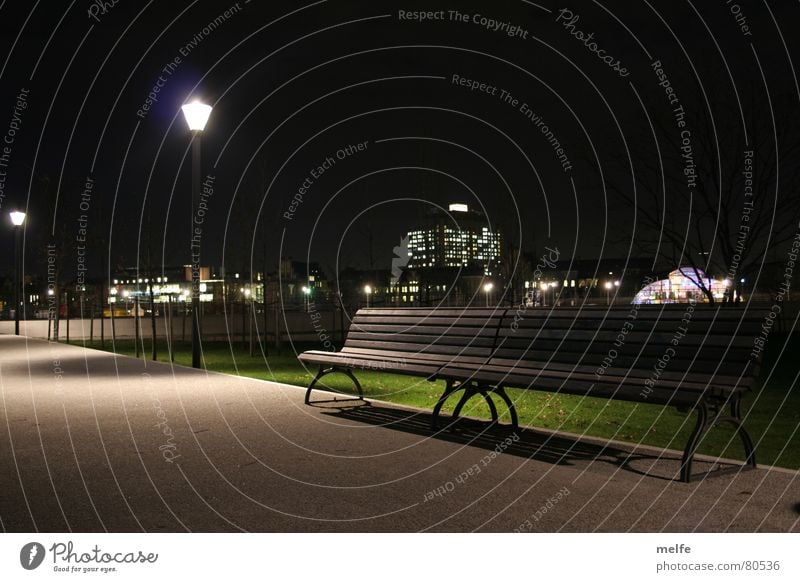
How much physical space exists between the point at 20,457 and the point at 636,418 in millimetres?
6379

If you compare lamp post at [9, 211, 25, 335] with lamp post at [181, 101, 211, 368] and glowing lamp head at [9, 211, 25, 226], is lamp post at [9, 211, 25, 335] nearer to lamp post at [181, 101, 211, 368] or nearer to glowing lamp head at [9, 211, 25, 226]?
glowing lamp head at [9, 211, 25, 226]

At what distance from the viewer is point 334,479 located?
5426mm

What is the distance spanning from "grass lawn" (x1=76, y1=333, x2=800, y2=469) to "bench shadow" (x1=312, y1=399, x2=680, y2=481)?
83 centimetres

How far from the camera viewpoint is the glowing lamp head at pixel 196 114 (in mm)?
13312

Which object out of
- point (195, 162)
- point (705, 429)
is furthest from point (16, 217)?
point (705, 429)

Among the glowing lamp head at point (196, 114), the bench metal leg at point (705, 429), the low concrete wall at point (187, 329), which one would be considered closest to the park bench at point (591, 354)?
the bench metal leg at point (705, 429)

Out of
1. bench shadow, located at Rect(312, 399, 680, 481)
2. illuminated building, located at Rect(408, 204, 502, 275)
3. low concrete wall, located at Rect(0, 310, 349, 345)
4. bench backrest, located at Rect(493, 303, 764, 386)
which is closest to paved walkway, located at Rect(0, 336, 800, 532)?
bench shadow, located at Rect(312, 399, 680, 481)

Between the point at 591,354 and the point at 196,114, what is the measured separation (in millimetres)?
9415

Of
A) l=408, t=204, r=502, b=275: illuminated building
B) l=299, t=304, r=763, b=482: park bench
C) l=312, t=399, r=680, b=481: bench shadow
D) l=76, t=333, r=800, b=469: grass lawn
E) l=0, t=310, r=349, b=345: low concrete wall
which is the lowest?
l=0, t=310, r=349, b=345: low concrete wall

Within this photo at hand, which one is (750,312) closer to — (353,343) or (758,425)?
(758,425)

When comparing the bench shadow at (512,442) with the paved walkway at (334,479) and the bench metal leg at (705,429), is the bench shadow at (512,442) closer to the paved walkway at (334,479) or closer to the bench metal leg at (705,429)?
the paved walkway at (334,479)

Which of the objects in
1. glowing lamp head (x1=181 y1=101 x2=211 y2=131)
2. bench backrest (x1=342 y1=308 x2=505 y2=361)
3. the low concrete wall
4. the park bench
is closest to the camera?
the park bench

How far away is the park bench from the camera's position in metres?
5.40

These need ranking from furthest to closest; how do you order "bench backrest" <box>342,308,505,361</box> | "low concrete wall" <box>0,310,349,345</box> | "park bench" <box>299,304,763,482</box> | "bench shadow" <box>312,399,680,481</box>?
"low concrete wall" <box>0,310,349,345</box>, "bench backrest" <box>342,308,505,361</box>, "bench shadow" <box>312,399,680,481</box>, "park bench" <box>299,304,763,482</box>
